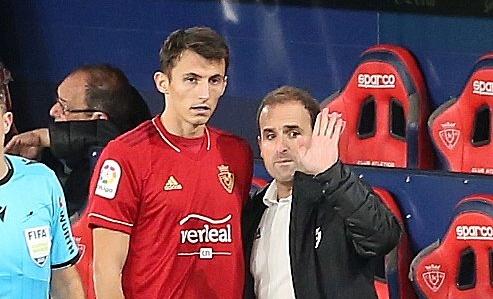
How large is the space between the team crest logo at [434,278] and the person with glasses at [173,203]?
3.59 ft

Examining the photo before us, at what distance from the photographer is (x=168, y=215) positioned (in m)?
3.47

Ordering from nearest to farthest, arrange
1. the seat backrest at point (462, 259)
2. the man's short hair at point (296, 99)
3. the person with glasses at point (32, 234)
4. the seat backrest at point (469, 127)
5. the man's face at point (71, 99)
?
the person with glasses at point (32, 234), the man's short hair at point (296, 99), the seat backrest at point (462, 259), the seat backrest at point (469, 127), the man's face at point (71, 99)

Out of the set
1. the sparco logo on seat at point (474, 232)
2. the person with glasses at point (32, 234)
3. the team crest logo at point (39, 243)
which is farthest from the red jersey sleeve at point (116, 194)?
the sparco logo on seat at point (474, 232)

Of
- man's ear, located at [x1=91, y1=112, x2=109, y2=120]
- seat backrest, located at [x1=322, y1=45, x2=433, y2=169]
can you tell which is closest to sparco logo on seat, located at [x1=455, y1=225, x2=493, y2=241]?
seat backrest, located at [x1=322, y1=45, x2=433, y2=169]

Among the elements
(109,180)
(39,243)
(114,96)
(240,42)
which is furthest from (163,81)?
(240,42)

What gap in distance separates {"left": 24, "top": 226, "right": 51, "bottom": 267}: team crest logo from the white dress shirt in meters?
0.61

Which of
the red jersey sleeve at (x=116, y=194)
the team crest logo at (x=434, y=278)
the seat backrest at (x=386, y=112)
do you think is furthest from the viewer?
the seat backrest at (x=386, y=112)

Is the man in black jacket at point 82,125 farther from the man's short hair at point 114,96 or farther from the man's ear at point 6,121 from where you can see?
the man's ear at point 6,121

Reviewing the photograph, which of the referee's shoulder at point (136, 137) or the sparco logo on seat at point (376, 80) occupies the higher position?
the sparco logo on seat at point (376, 80)

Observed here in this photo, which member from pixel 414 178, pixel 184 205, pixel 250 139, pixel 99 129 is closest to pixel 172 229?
pixel 184 205

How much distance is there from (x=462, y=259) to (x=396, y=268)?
216mm

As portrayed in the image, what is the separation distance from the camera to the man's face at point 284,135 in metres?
3.50

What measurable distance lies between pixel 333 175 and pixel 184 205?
425 millimetres

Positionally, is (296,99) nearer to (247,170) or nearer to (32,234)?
(247,170)
